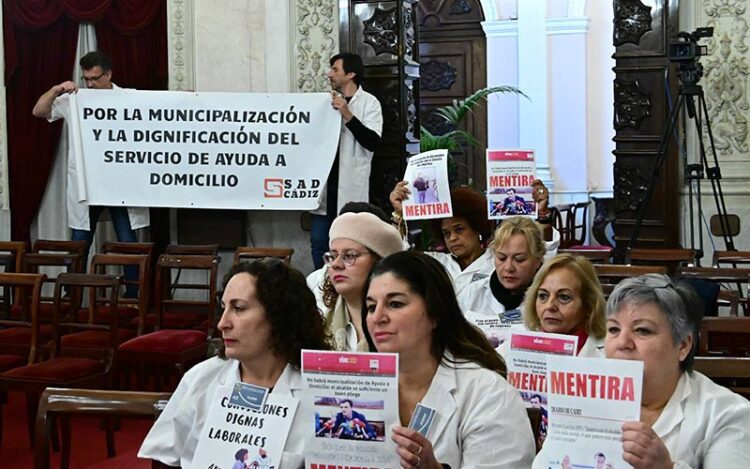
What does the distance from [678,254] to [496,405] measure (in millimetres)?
4026

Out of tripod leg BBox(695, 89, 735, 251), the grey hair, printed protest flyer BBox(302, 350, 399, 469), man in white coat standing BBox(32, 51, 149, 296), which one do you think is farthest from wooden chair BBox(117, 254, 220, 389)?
the grey hair

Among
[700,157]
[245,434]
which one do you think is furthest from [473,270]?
[700,157]

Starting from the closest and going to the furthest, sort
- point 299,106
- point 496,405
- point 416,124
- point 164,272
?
point 496,405 < point 164,272 < point 299,106 < point 416,124

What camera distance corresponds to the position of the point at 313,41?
909 cm

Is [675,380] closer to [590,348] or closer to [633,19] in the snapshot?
[590,348]

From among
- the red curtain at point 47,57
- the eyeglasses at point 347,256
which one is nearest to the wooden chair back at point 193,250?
the red curtain at point 47,57

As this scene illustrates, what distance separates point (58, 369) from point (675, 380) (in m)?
3.68

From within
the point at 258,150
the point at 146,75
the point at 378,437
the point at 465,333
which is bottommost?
the point at 378,437

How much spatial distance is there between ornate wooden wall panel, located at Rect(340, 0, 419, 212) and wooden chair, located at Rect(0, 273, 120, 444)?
322 cm

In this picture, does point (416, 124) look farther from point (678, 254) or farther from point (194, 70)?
point (678, 254)

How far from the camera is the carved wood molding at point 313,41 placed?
9.05 m

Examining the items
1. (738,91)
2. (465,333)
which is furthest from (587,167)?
(465,333)

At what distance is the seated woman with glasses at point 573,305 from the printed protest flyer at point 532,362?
1.77 feet

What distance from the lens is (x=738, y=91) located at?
27.8 feet
